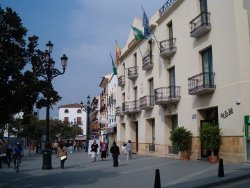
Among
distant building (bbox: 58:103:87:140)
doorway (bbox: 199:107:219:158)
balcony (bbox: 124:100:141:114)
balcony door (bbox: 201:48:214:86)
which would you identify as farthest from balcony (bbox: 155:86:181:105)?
distant building (bbox: 58:103:87:140)

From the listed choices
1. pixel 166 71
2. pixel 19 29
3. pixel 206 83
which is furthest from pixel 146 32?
pixel 19 29

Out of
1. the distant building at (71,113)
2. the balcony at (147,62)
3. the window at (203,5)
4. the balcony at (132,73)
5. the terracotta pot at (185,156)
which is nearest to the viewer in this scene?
the window at (203,5)

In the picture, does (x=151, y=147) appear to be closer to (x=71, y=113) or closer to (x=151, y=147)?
(x=151, y=147)

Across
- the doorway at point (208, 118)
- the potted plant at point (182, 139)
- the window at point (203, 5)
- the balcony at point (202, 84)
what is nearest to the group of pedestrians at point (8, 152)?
the potted plant at point (182, 139)

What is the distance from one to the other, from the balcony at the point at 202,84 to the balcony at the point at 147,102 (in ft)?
29.1

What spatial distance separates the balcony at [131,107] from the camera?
35.8m

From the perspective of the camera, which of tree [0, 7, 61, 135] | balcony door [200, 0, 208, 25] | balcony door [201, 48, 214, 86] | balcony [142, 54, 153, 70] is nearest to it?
tree [0, 7, 61, 135]

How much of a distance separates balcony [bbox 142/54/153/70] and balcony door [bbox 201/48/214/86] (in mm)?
8674

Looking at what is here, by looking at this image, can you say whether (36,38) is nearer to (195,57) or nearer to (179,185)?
(179,185)

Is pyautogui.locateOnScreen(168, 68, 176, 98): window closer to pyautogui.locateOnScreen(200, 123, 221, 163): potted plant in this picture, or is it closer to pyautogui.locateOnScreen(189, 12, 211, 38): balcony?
pyautogui.locateOnScreen(189, 12, 211, 38): balcony

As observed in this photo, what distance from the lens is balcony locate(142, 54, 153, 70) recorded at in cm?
3106

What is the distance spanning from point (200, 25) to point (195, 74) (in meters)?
3.20

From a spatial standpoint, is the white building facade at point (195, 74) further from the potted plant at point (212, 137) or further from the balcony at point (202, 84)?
the potted plant at point (212, 137)

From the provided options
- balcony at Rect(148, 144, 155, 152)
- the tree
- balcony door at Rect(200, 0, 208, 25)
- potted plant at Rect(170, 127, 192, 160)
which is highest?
balcony door at Rect(200, 0, 208, 25)
